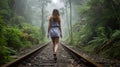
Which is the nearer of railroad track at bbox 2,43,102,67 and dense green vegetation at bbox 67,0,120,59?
railroad track at bbox 2,43,102,67

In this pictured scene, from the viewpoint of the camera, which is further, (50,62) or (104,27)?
(104,27)

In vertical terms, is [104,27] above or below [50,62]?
above

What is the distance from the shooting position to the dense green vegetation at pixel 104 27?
9.00 meters

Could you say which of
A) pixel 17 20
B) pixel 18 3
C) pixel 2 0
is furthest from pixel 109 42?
pixel 18 3

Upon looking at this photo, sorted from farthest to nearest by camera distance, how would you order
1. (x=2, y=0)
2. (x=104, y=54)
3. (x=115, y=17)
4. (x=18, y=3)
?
(x=18, y=3), (x=2, y=0), (x=115, y=17), (x=104, y=54)

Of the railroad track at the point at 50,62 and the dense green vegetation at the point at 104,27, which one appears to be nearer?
the railroad track at the point at 50,62

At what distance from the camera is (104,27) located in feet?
38.4

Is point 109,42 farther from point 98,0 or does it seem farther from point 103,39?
point 98,0

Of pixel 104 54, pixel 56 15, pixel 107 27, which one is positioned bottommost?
pixel 104 54

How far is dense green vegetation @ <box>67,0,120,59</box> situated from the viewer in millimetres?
9002

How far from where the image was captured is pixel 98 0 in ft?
43.5

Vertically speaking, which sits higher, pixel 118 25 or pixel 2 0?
pixel 2 0

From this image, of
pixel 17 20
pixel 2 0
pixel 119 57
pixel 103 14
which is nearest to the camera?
pixel 119 57

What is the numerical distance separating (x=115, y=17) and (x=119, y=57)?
13.1 feet
